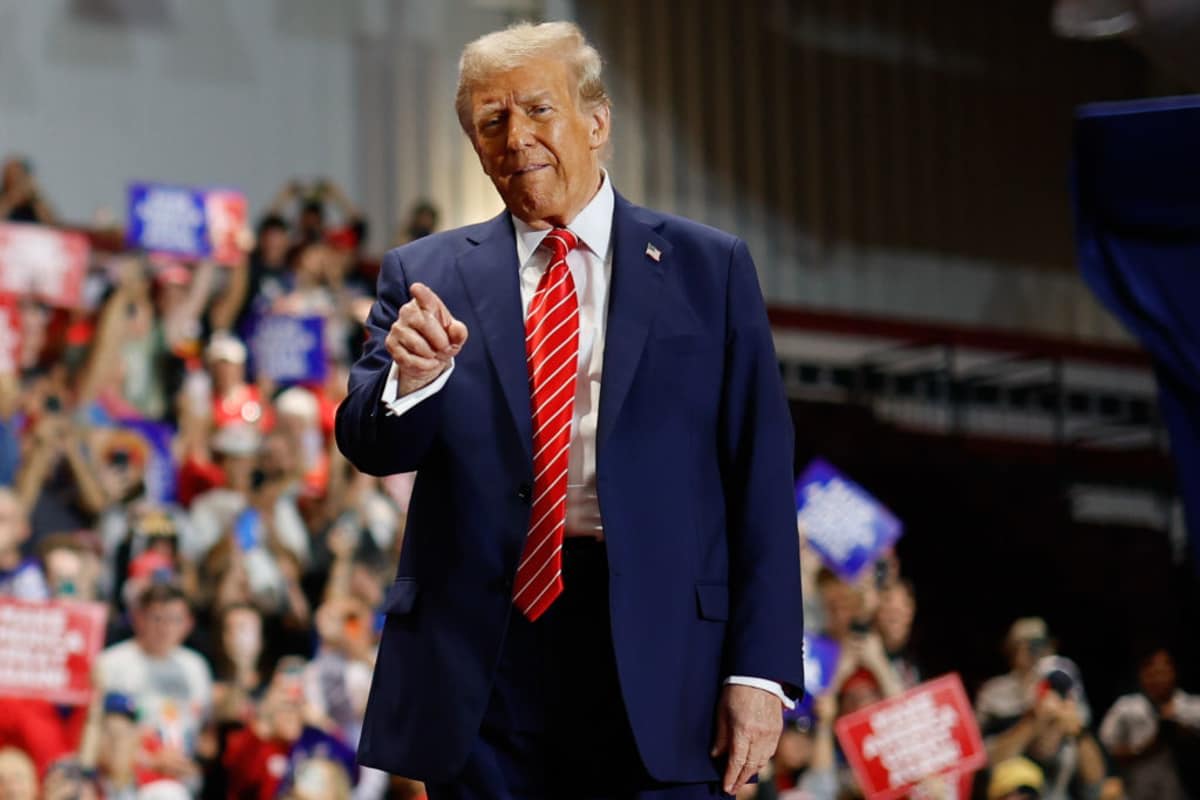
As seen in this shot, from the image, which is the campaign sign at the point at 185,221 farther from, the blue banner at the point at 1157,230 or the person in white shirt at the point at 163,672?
the blue banner at the point at 1157,230

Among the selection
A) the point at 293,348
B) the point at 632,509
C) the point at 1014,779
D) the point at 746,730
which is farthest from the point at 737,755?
the point at 293,348

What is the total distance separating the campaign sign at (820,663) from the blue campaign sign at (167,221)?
2.81 meters

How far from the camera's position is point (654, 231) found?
80.6 inches

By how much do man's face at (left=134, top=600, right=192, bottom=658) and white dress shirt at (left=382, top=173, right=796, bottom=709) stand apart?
3.76 metres

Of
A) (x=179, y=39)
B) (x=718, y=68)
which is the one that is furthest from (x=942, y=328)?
(x=179, y=39)

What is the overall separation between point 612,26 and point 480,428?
10133 mm

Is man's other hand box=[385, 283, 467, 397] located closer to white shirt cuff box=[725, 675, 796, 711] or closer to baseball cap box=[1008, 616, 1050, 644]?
white shirt cuff box=[725, 675, 796, 711]

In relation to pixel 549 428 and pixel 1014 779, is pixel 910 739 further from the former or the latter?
pixel 549 428

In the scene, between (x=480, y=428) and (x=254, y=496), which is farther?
(x=254, y=496)

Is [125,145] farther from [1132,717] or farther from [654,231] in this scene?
[654,231]

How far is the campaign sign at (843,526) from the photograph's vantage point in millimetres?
6391

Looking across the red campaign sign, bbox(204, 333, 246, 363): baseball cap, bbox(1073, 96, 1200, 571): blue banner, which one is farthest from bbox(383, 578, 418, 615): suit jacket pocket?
the red campaign sign

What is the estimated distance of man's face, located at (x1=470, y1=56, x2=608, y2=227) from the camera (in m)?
1.93

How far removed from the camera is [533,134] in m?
1.92
